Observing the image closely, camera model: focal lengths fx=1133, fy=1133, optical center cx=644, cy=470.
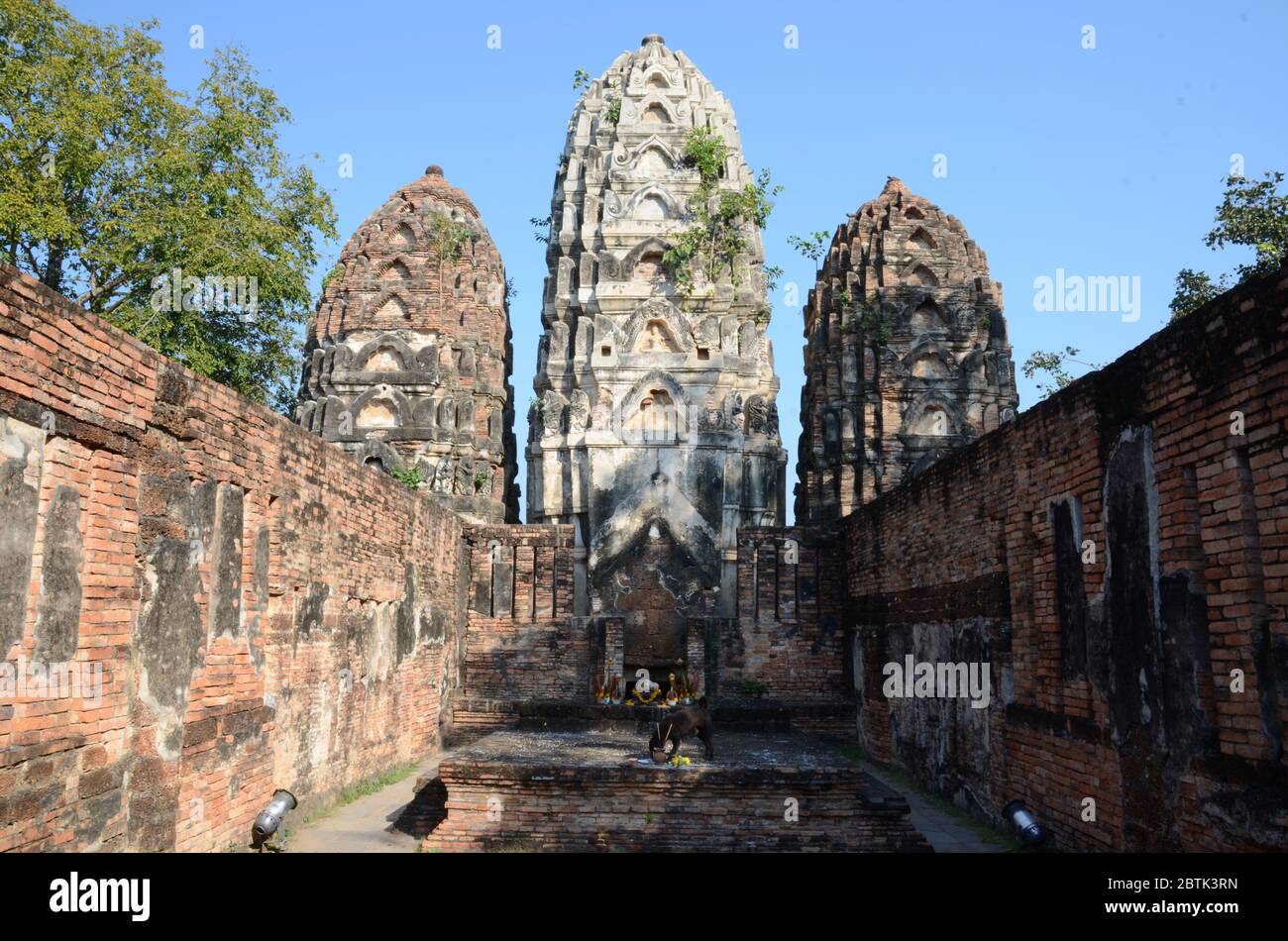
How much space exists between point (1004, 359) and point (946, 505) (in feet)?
48.6

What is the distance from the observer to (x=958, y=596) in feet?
38.0

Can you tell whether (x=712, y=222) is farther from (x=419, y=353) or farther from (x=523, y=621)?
(x=523, y=621)

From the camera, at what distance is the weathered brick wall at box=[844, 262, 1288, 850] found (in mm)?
5996

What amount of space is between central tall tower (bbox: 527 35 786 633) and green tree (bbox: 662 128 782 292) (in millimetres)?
208

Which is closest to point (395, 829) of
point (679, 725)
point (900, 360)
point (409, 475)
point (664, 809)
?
point (664, 809)

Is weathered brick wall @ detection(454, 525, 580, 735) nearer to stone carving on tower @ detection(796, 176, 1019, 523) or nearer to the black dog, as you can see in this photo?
the black dog

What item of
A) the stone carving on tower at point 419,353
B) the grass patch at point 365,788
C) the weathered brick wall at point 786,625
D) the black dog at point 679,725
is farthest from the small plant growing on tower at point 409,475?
the black dog at point 679,725

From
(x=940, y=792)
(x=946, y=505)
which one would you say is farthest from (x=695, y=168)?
(x=940, y=792)

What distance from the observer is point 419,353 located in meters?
25.9

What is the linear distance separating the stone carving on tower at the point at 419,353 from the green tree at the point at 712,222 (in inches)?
206

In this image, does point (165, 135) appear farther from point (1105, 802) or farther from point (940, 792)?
point (1105, 802)

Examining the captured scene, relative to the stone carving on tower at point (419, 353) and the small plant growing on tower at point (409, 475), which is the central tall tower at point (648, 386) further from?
the small plant growing on tower at point (409, 475)

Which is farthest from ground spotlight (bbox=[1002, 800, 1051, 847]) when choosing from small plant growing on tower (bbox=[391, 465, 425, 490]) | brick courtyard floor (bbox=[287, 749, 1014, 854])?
small plant growing on tower (bbox=[391, 465, 425, 490])

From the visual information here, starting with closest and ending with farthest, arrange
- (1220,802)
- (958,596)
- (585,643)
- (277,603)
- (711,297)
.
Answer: (1220,802)
(277,603)
(958,596)
(585,643)
(711,297)
